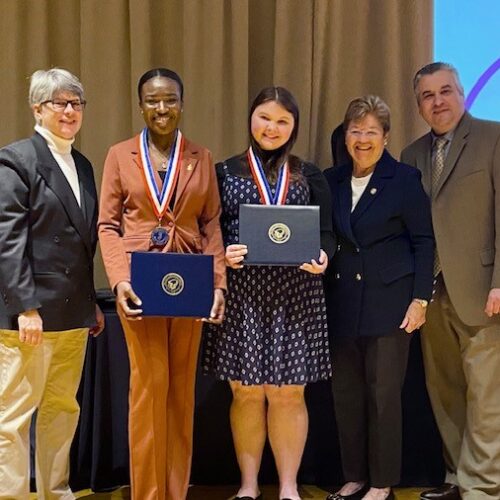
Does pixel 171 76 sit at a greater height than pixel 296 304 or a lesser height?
greater

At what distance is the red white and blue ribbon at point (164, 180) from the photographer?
259 cm

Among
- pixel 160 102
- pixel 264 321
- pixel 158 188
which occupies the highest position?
pixel 160 102

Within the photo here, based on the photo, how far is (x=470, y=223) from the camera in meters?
2.98

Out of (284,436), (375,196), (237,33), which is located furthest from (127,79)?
(284,436)

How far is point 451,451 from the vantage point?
3.18 meters

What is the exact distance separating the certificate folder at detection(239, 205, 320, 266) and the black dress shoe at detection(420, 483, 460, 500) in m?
1.19

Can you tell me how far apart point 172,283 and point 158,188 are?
0.34 meters

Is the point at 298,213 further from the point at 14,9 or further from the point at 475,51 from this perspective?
the point at 14,9

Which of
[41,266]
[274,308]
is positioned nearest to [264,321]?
[274,308]

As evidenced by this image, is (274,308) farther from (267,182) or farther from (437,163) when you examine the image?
(437,163)

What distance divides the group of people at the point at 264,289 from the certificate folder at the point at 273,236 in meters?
0.05

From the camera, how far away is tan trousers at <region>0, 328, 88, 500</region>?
8.73ft

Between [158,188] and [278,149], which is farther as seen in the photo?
[278,149]

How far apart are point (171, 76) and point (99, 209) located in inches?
20.9
